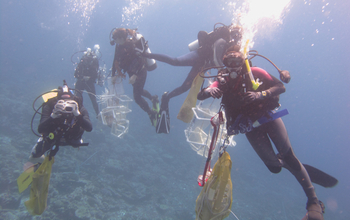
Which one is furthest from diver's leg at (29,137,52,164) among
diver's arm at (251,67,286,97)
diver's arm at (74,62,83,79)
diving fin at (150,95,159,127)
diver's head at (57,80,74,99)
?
diver's arm at (74,62,83,79)

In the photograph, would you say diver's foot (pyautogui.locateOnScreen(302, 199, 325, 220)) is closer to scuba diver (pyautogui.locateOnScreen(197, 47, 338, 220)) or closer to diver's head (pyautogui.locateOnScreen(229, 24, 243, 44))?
scuba diver (pyautogui.locateOnScreen(197, 47, 338, 220))

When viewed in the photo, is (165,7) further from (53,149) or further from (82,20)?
(53,149)

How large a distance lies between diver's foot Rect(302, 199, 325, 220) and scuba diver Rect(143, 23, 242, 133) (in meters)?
3.45

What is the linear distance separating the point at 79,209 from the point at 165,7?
249 feet

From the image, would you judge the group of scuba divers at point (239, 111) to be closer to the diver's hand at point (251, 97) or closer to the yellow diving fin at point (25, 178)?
the diver's hand at point (251, 97)

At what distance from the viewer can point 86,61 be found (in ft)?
28.2

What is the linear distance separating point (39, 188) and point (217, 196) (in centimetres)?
336

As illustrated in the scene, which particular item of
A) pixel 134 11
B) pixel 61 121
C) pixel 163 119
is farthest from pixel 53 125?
pixel 134 11

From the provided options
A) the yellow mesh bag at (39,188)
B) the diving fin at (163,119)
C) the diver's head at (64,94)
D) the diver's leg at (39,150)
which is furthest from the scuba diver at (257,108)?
the diver's leg at (39,150)

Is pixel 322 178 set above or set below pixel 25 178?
above

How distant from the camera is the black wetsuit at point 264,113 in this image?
2619 millimetres

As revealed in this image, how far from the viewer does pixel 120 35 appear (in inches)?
213

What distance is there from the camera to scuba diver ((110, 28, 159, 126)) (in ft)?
18.2

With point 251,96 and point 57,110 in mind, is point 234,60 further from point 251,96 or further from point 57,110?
point 57,110
